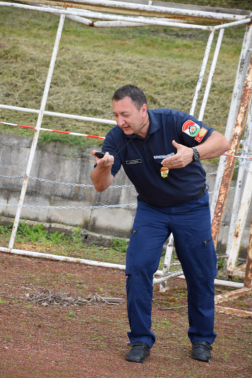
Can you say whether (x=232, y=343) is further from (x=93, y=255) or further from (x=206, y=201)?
(x=93, y=255)

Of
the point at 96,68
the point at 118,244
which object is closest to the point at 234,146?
the point at 118,244

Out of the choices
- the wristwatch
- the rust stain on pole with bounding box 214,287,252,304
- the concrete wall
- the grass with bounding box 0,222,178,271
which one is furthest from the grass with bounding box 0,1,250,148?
the wristwatch

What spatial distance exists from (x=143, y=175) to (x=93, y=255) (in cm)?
413

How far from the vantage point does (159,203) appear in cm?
325

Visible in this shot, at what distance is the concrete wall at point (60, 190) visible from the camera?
7.87 metres

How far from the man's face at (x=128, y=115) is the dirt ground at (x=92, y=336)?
1.63 m

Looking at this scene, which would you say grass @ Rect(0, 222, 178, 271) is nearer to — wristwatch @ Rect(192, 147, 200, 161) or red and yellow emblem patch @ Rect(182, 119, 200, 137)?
red and yellow emblem patch @ Rect(182, 119, 200, 137)

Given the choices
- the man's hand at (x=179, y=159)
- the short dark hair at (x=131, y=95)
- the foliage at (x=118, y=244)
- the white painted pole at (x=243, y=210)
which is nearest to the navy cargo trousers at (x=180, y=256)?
the man's hand at (x=179, y=159)

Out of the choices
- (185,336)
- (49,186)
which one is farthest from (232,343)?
(49,186)

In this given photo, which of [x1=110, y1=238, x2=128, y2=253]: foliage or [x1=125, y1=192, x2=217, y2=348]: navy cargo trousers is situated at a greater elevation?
[x1=125, y1=192, x2=217, y2=348]: navy cargo trousers

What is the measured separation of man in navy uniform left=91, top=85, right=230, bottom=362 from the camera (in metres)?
3.13

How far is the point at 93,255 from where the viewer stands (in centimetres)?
712

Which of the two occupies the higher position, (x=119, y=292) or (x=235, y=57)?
(x=235, y=57)

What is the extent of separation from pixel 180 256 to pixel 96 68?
871 cm
